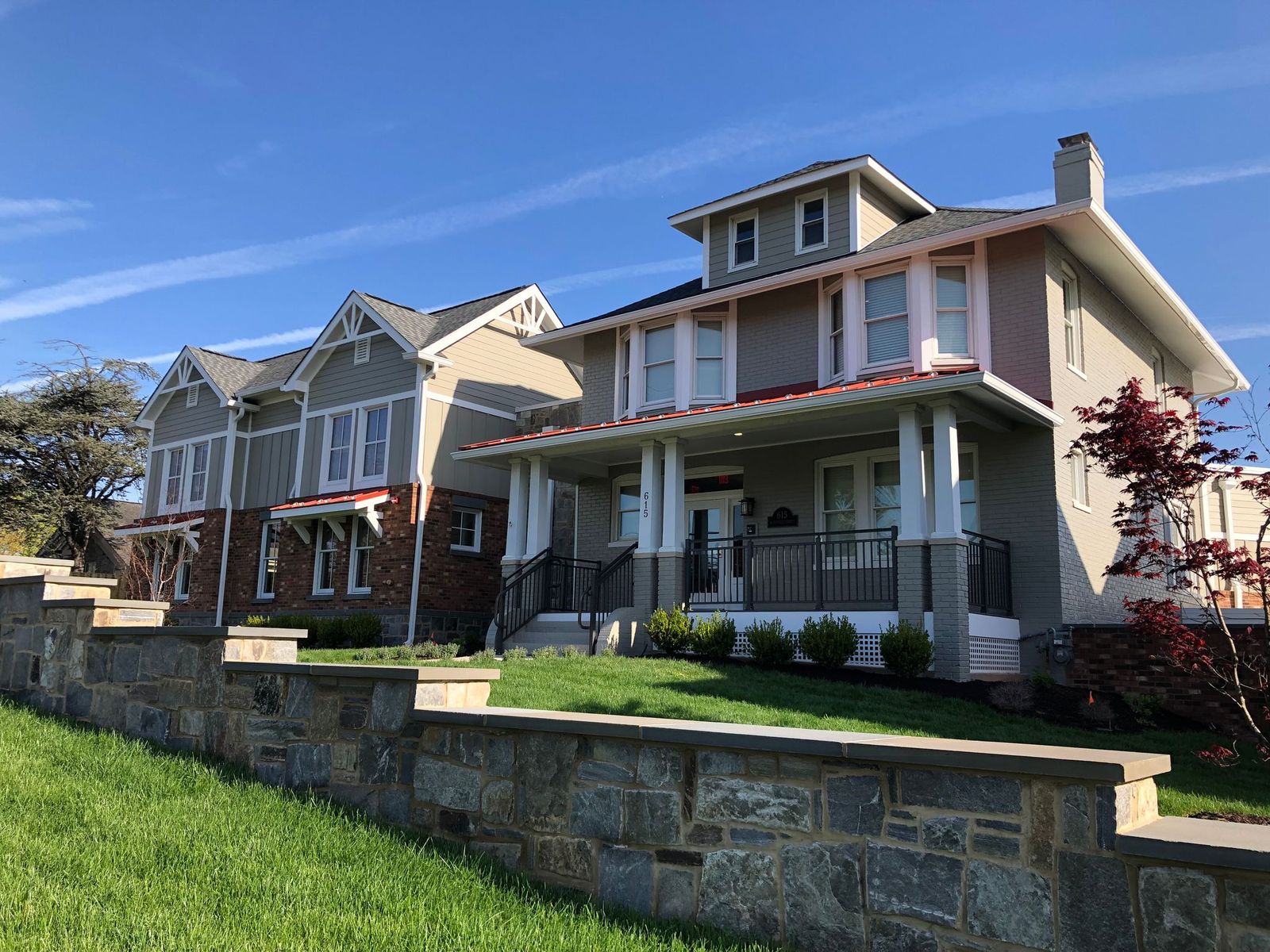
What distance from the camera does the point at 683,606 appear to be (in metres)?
14.1

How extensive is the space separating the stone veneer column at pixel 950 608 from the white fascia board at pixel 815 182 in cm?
713

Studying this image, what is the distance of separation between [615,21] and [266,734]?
9674 mm

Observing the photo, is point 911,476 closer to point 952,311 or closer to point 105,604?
point 952,311

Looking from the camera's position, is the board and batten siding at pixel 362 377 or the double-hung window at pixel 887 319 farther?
the board and batten siding at pixel 362 377

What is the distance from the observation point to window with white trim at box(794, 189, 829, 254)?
16578 millimetres

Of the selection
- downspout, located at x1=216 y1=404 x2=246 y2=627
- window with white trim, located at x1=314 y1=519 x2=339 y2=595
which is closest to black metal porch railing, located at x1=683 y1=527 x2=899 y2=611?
window with white trim, located at x1=314 y1=519 x2=339 y2=595

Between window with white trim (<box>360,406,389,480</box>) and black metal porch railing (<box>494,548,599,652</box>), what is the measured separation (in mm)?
6055

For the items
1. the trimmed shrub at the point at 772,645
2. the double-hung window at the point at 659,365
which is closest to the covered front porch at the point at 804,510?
the trimmed shrub at the point at 772,645

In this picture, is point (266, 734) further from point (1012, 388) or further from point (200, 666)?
point (1012, 388)

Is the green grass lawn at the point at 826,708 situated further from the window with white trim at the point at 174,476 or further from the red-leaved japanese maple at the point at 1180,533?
the window with white trim at the point at 174,476

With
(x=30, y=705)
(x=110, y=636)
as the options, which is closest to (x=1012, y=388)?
(x=110, y=636)

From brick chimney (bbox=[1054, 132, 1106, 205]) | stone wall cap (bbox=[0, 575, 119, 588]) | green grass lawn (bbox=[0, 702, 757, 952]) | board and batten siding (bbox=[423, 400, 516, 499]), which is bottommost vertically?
green grass lawn (bbox=[0, 702, 757, 952])

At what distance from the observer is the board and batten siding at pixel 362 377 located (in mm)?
21250

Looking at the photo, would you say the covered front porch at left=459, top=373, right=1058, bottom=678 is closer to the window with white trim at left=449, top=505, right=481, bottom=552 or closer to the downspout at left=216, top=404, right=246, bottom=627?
the window with white trim at left=449, top=505, right=481, bottom=552
